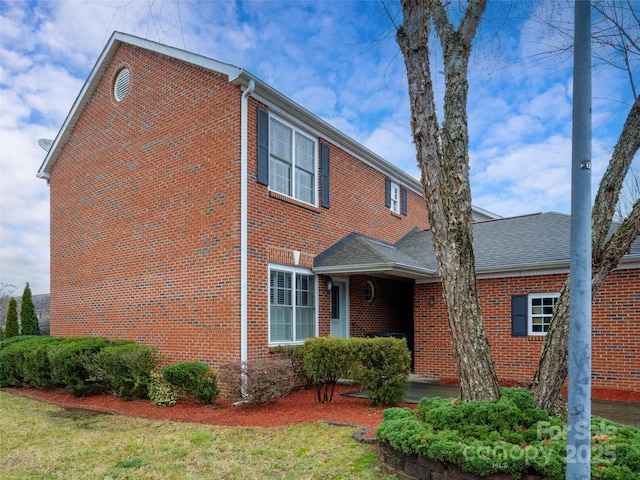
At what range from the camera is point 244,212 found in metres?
9.32

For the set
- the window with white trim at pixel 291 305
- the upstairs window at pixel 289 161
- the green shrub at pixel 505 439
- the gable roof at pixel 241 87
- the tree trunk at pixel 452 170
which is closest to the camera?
the green shrub at pixel 505 439

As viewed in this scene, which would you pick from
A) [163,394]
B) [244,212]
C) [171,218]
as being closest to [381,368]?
[244,212]

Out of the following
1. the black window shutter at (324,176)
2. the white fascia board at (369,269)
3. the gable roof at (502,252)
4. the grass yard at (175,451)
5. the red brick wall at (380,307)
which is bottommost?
the grass yard at (175,451)

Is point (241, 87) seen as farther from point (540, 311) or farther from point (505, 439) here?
point (540, 311)

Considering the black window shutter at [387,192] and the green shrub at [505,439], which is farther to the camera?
the black window shutter at [387,192]

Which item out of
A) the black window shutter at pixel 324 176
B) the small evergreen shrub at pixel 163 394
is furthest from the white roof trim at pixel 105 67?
the small evergreen shrub at pixel 163 394

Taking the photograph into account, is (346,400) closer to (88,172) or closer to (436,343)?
(436,343)

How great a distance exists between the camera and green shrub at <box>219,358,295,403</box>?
8250mm

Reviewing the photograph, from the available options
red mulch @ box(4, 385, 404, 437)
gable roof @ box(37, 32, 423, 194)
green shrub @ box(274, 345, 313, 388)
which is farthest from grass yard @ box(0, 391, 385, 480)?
gable roof @ box(37, 32, 423, 194)

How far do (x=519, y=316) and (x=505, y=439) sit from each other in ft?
23.2

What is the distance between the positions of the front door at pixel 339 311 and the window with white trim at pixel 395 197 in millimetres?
4514

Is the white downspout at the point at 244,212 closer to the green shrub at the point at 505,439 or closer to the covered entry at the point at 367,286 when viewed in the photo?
the covered entry at the point at 367,286

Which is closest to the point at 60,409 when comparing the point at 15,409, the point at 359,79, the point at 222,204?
the point at 15,409

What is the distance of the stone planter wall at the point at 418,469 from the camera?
4.16 metres
